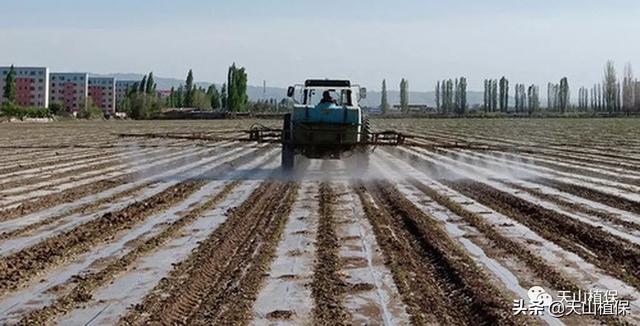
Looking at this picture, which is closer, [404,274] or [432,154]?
[404,274]

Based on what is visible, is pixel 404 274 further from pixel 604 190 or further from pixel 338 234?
pixel 604 190

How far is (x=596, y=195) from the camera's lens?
12172 millimetres

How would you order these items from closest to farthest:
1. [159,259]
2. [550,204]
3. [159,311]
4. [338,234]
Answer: [159,311], [159,259], [338,234], [550,204]

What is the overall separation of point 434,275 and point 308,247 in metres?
1.70

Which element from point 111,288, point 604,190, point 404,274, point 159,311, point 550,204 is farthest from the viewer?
point 604,190

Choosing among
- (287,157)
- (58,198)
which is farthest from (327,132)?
(58,198)

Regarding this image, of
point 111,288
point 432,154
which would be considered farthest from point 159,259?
point 432,154

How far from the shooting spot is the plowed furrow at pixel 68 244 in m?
6.19

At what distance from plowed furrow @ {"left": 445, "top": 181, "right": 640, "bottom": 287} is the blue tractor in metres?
3.94

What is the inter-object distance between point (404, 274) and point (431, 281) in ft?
1.07

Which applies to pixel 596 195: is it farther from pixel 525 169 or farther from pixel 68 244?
pixel 68 244

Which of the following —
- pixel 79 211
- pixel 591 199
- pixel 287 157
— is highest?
pixel 287 157

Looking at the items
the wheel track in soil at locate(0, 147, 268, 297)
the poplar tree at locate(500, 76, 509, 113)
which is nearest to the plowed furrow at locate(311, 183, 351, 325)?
the wheel track in soil at locate(0, 147, 268, 297)

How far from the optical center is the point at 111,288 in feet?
18.8
